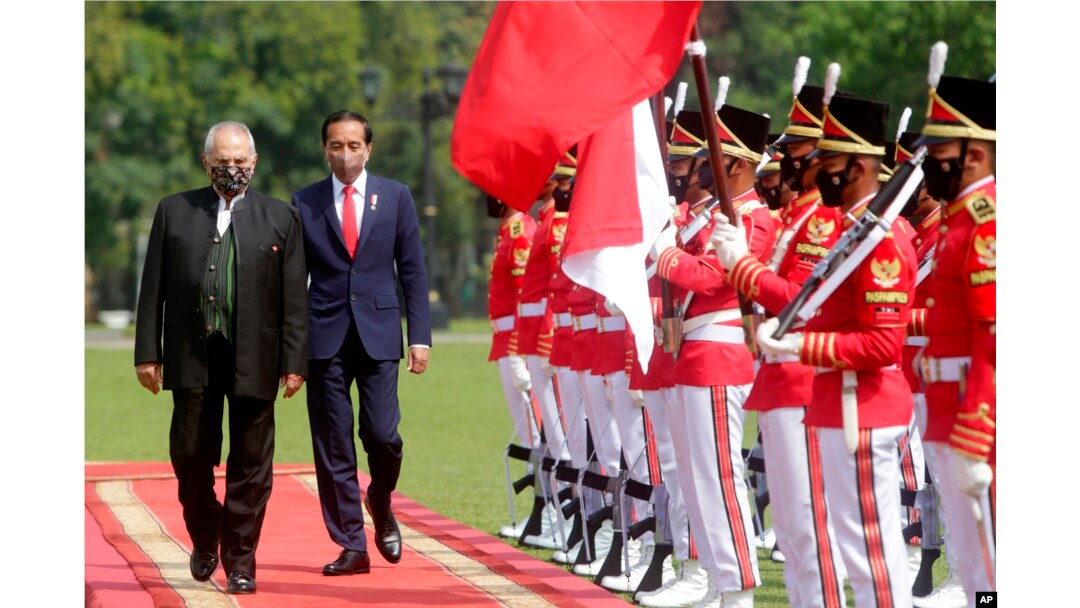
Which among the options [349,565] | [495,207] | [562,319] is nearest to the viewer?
[349,565]

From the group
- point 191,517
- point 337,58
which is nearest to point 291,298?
point 191,517

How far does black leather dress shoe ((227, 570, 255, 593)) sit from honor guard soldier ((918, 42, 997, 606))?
3.59m

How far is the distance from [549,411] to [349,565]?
2455mm

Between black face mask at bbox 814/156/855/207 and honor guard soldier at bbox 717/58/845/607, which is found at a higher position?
black face mask at bbox 814/156/855/207

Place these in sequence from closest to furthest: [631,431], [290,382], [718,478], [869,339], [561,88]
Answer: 1. [869,339]
2. [561,88]
3. [718,478]
4. [290,382]
5. [631,431]

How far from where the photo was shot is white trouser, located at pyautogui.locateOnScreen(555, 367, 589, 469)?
9930 millimetres

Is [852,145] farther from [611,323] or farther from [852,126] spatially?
[611,323]

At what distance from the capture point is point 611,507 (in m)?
8.90

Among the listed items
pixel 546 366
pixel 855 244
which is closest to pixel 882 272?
pixel 855 244

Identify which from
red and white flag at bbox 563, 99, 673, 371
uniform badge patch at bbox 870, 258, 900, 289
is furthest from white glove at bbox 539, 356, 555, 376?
uniform badge patch at bbox 870, 258, 900, 289

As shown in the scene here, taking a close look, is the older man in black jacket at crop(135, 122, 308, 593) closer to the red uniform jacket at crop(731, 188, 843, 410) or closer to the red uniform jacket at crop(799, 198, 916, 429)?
the red uniform jacket at crop(731, 188, 843, 410)

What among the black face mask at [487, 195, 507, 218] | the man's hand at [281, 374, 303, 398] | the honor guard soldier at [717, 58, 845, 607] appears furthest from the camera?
the black face mask at [487, 195, 507, 218]

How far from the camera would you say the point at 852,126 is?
6047 millimetres

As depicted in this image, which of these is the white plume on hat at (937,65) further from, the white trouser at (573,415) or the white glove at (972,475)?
the white trouser at (573,415)
